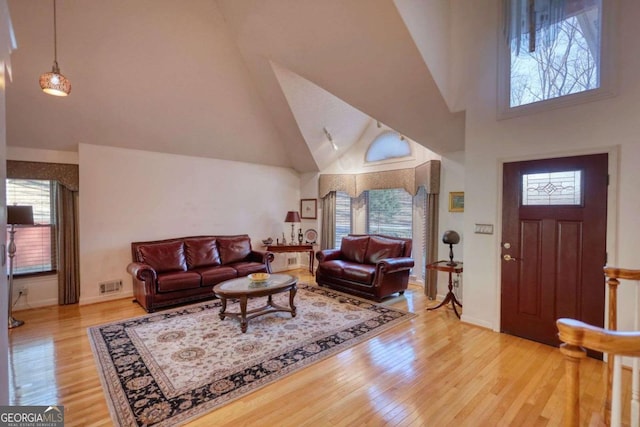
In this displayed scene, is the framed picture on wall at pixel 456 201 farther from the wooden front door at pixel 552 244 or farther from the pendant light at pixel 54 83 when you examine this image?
the pendant light at pixel 54 83

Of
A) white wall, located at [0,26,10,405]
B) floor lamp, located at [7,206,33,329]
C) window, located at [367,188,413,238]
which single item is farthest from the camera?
window, located at [367,188,413,238]

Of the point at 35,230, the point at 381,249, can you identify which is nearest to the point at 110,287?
the point at 35,230

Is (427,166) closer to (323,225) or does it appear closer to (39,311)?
(323,225)

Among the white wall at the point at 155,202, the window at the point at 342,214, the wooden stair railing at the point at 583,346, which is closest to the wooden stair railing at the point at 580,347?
the wooden stair railing at the point at 583,346

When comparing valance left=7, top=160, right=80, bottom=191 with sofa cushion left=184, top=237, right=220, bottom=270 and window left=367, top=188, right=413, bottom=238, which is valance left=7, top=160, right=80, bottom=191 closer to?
sofa cushion left=184, top=237, right=220, bottom=270

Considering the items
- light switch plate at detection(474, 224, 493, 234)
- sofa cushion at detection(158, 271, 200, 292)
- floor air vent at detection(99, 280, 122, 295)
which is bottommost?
floor air vent at detection(99, 280, 122, 295)

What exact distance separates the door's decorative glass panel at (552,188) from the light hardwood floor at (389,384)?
4.94 ft

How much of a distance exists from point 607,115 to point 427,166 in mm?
2294

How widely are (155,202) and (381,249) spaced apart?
401cm

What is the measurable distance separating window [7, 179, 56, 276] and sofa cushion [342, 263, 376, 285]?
177 inches

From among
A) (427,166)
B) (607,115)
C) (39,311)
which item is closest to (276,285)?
(427,166)

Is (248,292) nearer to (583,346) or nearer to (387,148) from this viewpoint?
(583,346)

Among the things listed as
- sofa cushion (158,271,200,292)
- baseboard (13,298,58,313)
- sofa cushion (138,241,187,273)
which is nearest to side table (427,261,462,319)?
sofa cushion (158,271,200,292)

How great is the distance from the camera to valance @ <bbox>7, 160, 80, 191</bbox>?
13.3ft
